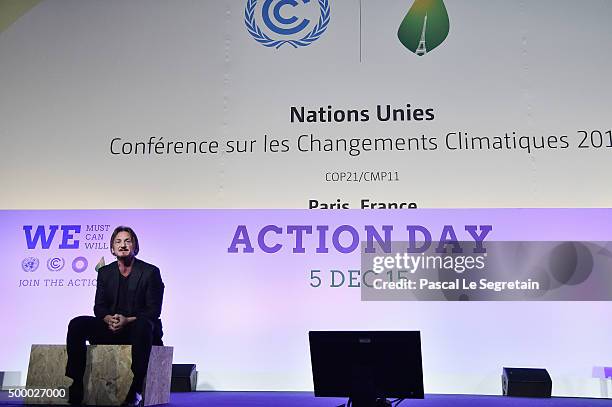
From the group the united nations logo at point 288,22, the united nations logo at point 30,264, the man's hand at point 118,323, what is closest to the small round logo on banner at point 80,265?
the united nations logo at point 30,264

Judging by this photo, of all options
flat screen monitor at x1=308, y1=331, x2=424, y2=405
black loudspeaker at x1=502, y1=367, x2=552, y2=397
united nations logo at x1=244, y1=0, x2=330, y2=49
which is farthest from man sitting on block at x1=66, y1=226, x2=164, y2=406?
black loudspeaker at x1=502, y1=367, x2=552, y2=397

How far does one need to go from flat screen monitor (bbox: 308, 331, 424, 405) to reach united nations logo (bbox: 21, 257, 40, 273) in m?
2.50

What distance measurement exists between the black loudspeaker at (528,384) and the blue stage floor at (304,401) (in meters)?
0.08

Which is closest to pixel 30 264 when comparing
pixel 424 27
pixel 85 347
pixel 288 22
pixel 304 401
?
pixel 85 347

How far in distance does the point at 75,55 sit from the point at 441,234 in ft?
9.60

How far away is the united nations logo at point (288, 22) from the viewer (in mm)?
4973

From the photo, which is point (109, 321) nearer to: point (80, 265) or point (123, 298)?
point (123, 298)

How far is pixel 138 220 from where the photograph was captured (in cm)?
479

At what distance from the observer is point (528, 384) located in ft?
13.8

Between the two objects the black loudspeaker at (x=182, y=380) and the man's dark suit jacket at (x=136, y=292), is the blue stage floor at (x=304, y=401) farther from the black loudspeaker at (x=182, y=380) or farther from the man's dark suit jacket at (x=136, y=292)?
the man's dark suit jacket at (x=136, y=292)

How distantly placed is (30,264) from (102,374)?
1.48 m

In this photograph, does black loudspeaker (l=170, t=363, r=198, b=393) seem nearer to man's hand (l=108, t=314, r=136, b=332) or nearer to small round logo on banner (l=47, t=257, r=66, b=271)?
man's hand (l=108, t=314, r=136, b=332)

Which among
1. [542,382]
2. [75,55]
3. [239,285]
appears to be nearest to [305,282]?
[239,285]

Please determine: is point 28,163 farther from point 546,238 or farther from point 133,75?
point 546,238
